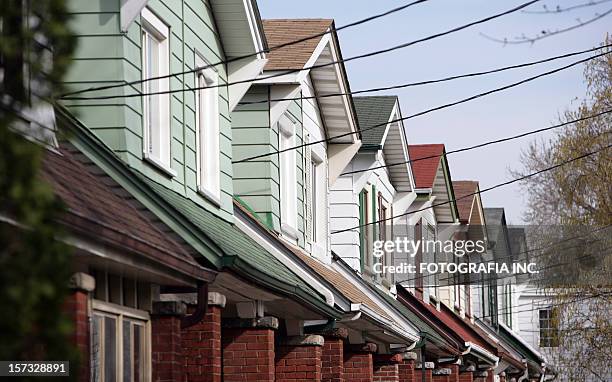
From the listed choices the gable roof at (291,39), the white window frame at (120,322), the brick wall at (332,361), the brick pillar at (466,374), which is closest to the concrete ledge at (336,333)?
the brick wall at (332,361)

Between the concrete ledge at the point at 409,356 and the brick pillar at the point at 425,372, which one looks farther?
the brick pillar at the point at 425,372

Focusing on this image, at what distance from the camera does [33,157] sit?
12.1 ft

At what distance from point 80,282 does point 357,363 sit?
12415 mm

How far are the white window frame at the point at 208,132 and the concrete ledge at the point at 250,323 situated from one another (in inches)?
56.3

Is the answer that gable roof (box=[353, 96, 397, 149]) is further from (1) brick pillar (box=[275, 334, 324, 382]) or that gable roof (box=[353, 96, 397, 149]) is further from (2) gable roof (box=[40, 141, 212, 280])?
(2) gable roof (box=[40, 141, 212, 280])

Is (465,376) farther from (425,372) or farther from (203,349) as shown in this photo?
(203,349)

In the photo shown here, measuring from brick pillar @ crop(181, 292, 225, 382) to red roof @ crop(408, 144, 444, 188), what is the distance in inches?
723

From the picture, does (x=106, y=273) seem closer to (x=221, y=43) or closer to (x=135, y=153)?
(x=135, y=153)

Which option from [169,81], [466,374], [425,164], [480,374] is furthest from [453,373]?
[169,81]

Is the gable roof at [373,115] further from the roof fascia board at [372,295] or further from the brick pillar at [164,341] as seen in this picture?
the brick pillar at [164,341]

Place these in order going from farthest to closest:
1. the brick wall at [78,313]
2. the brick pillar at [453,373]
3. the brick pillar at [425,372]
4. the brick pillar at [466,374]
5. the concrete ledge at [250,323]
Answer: the brick pillar at [466,374], the brick pillar at [453,373], the brick pillar at [425,372], the concrete ledge at [250,323], the brick wall at [78,313]

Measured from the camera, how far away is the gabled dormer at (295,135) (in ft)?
54.8

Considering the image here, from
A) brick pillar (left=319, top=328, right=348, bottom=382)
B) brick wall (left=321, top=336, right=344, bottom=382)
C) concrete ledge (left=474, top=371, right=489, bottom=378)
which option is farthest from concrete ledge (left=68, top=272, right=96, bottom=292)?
concrete ledge (left=474, top=371, right=489, bottom=378)

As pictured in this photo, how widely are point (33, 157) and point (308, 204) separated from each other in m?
16.1
